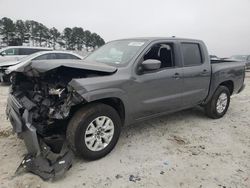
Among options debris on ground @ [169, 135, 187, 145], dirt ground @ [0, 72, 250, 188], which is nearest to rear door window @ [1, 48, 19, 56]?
dirt ground @ [0, 72, 250, 188]

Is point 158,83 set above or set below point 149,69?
below

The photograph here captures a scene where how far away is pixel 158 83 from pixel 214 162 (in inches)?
58.4

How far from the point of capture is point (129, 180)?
2.89 m

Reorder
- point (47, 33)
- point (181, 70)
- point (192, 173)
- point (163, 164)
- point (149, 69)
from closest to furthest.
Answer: point (192, 173), point (163, 164), point (149, 69), point (181, 70), point (47, 33)

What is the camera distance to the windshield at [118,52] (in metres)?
→ 3.78

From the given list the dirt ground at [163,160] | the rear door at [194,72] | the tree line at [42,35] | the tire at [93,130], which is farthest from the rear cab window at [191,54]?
the tree line at [42,35]

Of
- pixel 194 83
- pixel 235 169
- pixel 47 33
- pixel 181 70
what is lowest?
pixel 235 169

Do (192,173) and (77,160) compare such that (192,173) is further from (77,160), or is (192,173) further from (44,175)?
(44,175)

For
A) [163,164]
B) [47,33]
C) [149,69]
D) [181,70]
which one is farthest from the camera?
[47,33]

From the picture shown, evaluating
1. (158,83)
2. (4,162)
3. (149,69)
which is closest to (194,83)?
(158,83)

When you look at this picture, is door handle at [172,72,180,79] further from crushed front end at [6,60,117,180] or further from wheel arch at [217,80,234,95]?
wheel arch at [217,80,234,95]

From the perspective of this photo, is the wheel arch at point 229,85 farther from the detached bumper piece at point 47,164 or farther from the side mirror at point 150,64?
the detached bumper piece at point 47,164

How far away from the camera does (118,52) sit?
4.09 m

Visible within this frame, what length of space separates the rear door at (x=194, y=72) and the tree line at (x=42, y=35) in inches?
1258
